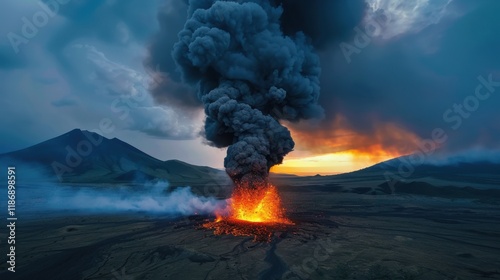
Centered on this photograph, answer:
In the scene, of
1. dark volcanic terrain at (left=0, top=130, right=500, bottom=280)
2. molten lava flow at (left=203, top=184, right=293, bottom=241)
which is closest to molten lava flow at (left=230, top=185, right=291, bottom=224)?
molten lava flow at (left=203, top=184, right=293, bottom=241)

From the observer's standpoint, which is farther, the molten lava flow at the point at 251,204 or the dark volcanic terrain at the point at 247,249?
the molten lava flow at the point at 251,204

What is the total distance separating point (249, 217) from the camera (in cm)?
3862

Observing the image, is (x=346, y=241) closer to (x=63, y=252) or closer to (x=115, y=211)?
(x=63, y=252)

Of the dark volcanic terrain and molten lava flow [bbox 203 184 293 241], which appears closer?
the dark volcanic terrain

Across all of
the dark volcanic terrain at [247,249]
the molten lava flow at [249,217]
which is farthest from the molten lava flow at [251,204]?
the dark volcanic terrain at [247,249]

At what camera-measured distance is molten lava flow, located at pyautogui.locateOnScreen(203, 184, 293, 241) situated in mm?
31641

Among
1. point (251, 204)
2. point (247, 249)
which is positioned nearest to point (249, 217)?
point (251, 204)

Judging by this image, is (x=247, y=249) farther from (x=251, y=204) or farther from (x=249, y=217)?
(x=249, y=217)

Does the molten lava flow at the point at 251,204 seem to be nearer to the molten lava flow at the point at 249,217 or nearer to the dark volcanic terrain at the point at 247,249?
the molten lava flow at the point at 249,217

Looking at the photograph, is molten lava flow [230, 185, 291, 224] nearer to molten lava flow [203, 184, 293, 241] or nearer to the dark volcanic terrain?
molten lava flow [203, 184, 293, 241]

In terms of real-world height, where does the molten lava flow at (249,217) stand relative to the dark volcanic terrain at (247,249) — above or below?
above

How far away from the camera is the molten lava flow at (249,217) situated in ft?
104

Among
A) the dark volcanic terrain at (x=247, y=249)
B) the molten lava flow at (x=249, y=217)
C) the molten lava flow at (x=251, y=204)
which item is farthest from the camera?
the molten lava flow at (x=251, y=204)

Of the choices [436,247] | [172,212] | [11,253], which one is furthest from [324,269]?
[172,212]
